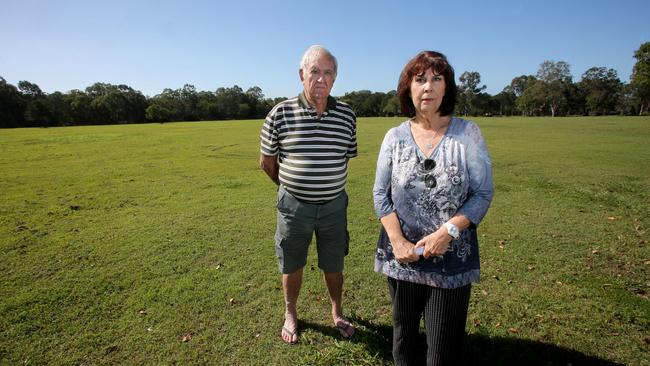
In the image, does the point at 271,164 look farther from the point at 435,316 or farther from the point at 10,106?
the point at 10,106

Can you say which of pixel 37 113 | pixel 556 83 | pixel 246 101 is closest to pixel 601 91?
pixel 556 83

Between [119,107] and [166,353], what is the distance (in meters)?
89.3

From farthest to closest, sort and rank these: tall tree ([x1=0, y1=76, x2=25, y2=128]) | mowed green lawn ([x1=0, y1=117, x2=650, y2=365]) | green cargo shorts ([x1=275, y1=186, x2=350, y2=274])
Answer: tall tree ([x1=0, y1=76, x2=25, y2=128]), mowed green lawn ([x1=0, y1=117, x2=650, y2=365]), green cargo shorts ([x1=275, y1=186, x2=350, y2=274])

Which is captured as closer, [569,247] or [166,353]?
[166,353]

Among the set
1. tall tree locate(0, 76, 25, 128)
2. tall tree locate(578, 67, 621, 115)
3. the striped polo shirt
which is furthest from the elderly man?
tall tree locate(578, 67, 621, 115)

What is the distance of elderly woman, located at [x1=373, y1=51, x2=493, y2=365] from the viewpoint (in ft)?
6.71

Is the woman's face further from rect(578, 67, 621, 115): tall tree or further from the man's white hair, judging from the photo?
rect(578, 67, 621, 115): tall tree

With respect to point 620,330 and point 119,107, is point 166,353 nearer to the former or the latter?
point 620,330

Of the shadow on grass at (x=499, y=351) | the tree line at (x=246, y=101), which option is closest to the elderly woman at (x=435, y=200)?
the shadow on grass at (x=499, y=351)

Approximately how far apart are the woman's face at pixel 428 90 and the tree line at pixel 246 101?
206 feet

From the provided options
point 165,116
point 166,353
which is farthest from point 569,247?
point 165,116

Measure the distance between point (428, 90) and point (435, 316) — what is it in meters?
1.43

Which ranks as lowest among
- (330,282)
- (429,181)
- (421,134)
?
(330,282)

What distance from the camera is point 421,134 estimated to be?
219cm
